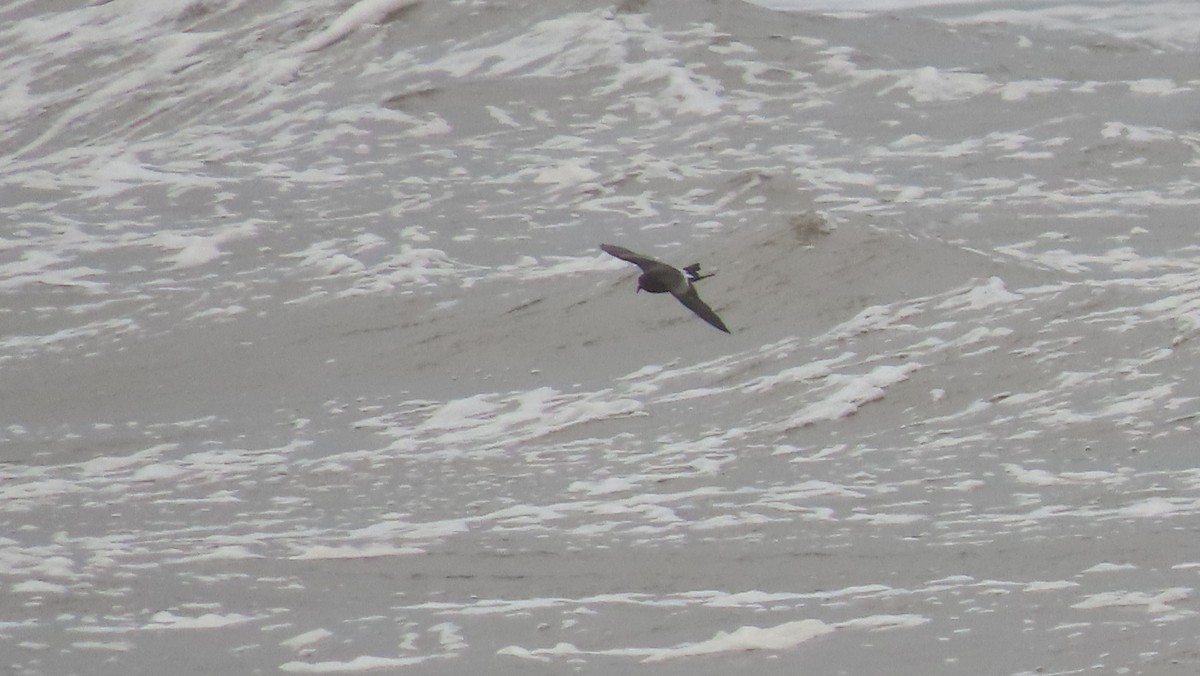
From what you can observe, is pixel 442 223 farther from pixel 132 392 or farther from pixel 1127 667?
pixel 1127 667

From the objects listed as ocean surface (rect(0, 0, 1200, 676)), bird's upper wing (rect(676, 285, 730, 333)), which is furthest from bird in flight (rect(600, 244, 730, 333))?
ocean surface (rect(0, 0, 1200, 676))

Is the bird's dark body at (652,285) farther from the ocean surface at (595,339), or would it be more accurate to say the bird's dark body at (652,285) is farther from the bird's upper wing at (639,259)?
the ocean surface at (595,339)

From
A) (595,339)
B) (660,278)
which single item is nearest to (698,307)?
(660,278)

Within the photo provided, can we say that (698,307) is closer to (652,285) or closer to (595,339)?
(652,285)

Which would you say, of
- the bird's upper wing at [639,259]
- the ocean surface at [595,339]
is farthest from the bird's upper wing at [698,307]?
the ocean surface at [595,339]

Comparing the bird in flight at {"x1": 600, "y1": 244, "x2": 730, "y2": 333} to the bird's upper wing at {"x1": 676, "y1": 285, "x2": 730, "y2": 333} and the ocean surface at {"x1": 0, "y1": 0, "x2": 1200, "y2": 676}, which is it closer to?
the bird's upper wing at {"x1": 676, "y1": 285, "x2": 730, "y2": 333}
